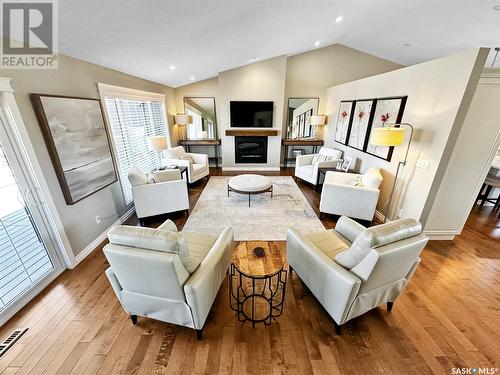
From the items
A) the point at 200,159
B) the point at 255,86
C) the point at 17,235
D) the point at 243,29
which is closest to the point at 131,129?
the point at 200,159

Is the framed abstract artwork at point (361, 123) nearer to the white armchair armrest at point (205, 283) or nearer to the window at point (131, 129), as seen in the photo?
the white armchair armrest at point (205, 283)

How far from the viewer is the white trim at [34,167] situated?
189 centimetres

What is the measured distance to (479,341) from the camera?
5.78 feet

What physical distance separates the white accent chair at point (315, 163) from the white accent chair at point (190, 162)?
2533mm

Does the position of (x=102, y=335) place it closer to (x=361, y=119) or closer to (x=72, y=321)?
(x=72, y=321)

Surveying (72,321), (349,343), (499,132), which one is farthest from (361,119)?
(72,321)

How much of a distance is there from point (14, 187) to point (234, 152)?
16.2ft

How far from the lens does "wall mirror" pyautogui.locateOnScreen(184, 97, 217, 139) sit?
252 inches

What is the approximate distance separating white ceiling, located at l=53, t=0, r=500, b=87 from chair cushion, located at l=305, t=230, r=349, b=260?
9.00 feet

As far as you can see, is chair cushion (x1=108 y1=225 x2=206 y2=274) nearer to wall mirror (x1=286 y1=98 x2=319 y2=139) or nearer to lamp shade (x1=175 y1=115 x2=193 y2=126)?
lamp shade (x1=175 y1=115 x2=193 y2=126)

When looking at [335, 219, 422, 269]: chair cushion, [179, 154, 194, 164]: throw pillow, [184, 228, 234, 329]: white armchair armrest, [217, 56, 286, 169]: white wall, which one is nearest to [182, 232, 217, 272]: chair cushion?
[184, 228, 234, 329]: white armchair armrest

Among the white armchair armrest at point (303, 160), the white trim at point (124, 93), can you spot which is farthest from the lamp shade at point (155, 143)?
the white armchair armrest at point (303, 160)

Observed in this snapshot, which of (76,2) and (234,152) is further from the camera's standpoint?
(234,152)

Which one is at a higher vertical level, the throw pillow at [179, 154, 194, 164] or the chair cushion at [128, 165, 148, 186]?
the chair cushion at [128, 165, 148, 186]
